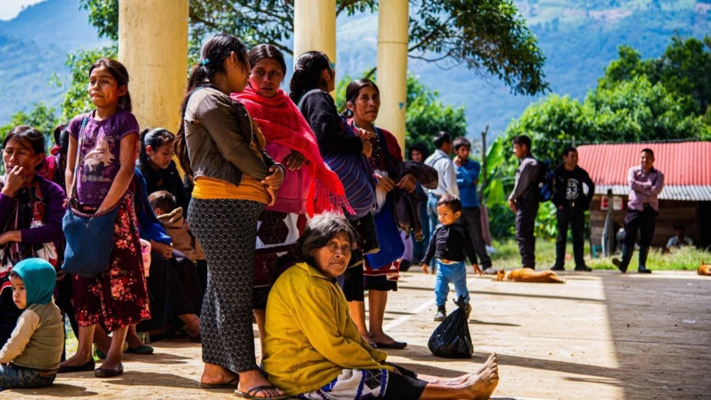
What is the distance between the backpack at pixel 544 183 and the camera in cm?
1527

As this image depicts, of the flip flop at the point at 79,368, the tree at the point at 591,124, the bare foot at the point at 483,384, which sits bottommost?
the flip flop at the point at 79,368

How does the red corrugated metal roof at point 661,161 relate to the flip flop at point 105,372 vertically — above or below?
above

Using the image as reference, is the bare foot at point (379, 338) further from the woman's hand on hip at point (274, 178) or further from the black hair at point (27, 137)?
the black hair at point (27, 137)

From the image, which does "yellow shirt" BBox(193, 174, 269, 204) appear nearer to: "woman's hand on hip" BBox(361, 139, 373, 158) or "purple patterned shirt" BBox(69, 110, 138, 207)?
"purple patterned shirt" BBox(69, 110, 138, 207)

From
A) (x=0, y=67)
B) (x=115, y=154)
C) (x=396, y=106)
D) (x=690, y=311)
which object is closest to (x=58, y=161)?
(x=115, y=154)

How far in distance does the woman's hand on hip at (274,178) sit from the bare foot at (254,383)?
3.06ft

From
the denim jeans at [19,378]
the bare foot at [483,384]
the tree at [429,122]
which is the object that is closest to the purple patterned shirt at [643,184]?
the bare foot at [483,384]

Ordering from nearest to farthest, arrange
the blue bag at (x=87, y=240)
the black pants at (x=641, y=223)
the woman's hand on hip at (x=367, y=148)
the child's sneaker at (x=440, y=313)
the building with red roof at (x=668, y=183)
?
the blue bag at (x=87, y=240), the woman's hand on hip at (x=367, y=148), the child's sneaker at (x=440, y=313), the black pants at (x=641, y=223), the building with red roof at (x=668, y=183)

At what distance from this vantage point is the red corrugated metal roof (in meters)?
31.6

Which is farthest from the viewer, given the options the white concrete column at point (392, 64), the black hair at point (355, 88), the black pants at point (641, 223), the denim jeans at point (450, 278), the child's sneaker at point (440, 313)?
the black pants at point (641, 223)

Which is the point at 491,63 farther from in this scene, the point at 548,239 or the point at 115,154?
the point at 548,239

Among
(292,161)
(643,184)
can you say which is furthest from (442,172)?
(292,161)

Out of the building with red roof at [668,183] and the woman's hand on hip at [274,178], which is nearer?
the woman's hand on hip at [274,178]

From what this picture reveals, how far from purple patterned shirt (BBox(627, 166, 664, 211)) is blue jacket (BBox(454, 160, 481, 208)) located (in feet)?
7.40
